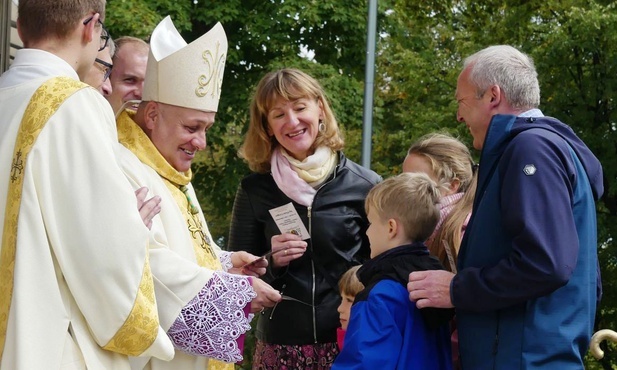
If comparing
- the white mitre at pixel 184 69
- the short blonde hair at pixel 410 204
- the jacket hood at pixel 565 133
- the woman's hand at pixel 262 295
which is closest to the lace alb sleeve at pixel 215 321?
the woman's hand at pixel 262 295

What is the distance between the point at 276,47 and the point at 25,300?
13401 millimetres

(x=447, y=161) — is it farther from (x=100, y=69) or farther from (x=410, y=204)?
(x=100, y=69)

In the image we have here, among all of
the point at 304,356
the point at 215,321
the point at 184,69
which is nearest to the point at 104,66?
the point at 184,69

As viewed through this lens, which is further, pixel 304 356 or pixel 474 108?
pixel 304 356

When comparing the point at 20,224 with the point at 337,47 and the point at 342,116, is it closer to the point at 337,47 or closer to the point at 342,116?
the point at 342,116

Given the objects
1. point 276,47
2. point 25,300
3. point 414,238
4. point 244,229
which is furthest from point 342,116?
point 25,300

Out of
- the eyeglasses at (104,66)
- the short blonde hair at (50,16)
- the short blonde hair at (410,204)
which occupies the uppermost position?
the short blonde hair at (50,16)

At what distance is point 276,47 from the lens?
640 inches

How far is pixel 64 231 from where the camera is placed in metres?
3.11

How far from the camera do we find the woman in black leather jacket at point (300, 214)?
4.71 meters

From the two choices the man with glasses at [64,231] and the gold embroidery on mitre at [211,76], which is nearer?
the man with glasses at [64,231]

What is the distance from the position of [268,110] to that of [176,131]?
92 cm

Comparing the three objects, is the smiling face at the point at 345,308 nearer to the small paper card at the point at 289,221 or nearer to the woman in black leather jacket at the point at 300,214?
the woman in black leather jacket at the point at 300,214

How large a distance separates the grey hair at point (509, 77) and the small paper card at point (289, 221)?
48.4 inches
